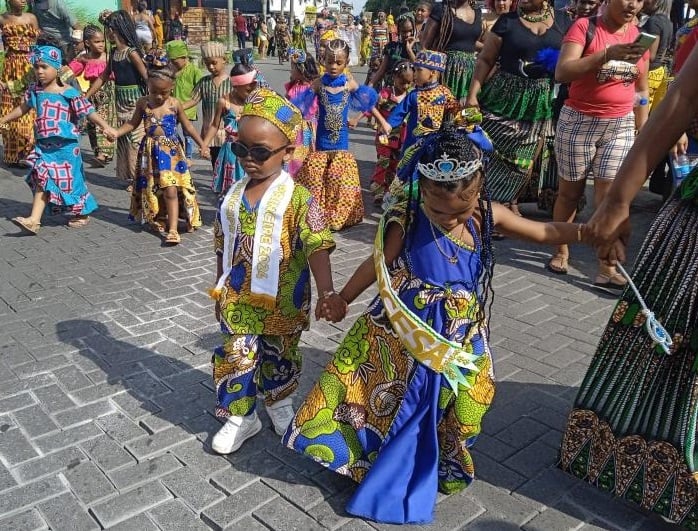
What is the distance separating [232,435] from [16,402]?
Answer: 1287 millimetres

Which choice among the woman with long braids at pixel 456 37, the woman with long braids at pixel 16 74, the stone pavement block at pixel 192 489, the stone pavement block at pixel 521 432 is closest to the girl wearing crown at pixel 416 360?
the stone pavement block at pixel 192 489

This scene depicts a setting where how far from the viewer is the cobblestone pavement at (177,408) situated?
2830mm

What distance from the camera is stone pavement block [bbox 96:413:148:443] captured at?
332 cm

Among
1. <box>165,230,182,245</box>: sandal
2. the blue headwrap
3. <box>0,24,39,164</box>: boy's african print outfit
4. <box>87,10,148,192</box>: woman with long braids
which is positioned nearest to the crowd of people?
<box>165,230,182,245</box>: sandal

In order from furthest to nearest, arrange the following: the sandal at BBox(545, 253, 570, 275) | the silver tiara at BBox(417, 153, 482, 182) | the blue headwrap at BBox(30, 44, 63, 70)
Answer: the blue headwrap at BBox(30, 44, 63, 70)
the sandal at BBox(545, 253, 570, 275)
the silver tiara at BBox(417, 153, 482, 182)

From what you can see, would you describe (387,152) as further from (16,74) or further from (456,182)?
(16,74)

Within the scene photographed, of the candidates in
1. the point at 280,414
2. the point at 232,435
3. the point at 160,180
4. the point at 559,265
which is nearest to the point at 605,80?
the point at 559,265

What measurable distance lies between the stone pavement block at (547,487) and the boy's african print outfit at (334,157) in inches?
158

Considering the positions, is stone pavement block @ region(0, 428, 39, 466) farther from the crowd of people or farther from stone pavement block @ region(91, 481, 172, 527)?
the crowd of people

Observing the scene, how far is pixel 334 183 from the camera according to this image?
678cm

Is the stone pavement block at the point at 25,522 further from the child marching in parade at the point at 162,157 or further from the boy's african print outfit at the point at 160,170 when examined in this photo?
the boy's african print outfit at the point at 160,170

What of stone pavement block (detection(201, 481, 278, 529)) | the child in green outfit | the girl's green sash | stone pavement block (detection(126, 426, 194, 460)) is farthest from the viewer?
the child in green outfit

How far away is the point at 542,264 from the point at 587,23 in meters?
2.06

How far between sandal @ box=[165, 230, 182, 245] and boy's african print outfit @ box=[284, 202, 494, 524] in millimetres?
3718
